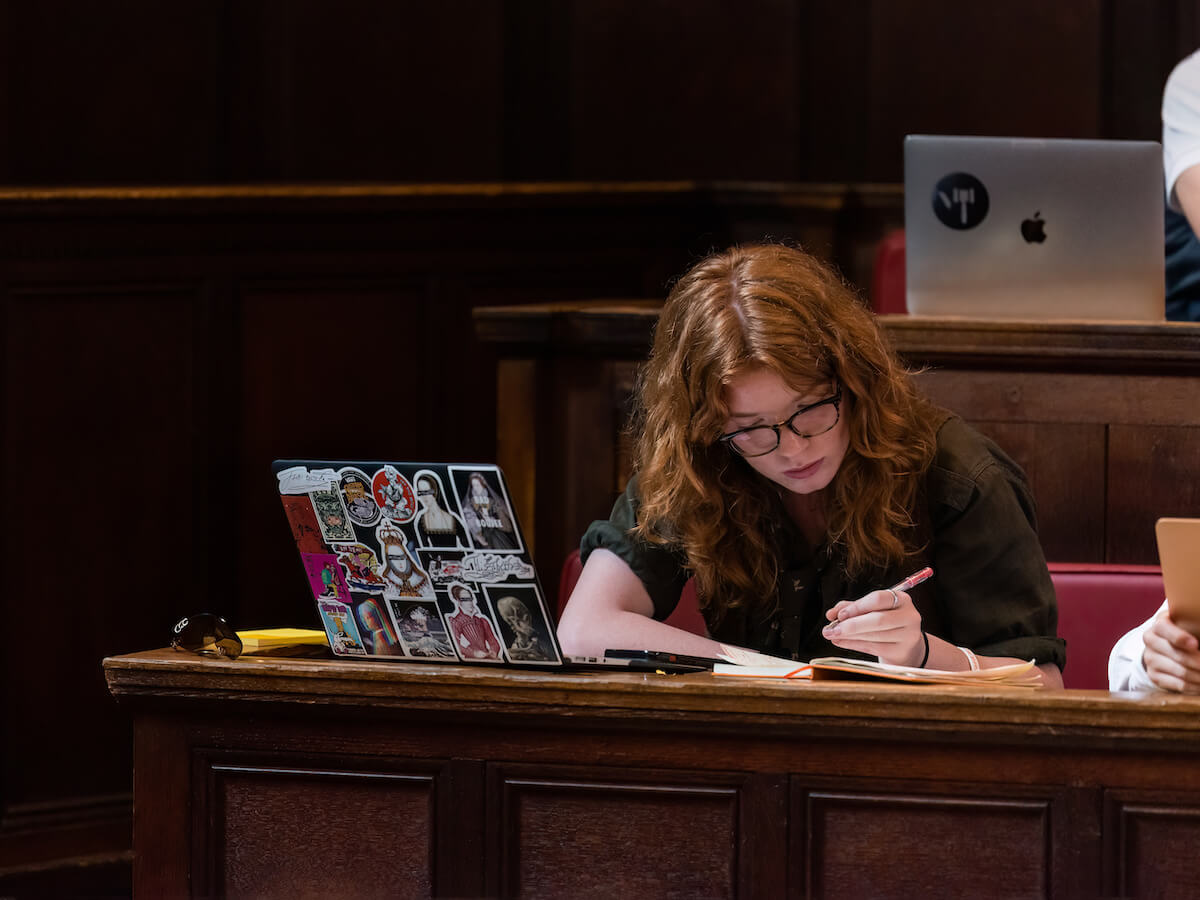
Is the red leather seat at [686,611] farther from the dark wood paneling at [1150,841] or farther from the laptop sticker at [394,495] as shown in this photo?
the dark wood paneling at [1150,841]

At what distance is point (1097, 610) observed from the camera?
2.01 m

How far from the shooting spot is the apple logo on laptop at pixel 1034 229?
2463 mm

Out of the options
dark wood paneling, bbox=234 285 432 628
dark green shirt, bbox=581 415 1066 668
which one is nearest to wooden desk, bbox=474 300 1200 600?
dark green shirt, bbox=581 415 1066 668

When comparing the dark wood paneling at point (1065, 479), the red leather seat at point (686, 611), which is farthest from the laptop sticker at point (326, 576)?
the dark wood paneling at point (1065, 479)

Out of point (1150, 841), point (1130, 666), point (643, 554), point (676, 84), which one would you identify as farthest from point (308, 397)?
point (1150, 841)

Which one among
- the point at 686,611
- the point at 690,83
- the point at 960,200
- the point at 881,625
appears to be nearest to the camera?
the point at 881,625

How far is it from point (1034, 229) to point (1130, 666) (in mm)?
1016

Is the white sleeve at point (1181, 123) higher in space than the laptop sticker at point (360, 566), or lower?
higher

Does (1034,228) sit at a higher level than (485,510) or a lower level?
higher

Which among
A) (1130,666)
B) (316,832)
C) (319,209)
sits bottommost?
(316,832)

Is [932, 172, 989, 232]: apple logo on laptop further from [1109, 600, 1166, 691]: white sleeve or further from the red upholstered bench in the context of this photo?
[1109, 600, 1166, 691]: white sleeve

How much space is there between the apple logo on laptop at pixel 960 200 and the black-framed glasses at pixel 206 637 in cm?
142

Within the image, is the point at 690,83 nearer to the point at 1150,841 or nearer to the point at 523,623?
the point at 523,623

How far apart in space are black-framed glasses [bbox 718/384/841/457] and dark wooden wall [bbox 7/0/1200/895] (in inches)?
73.0
